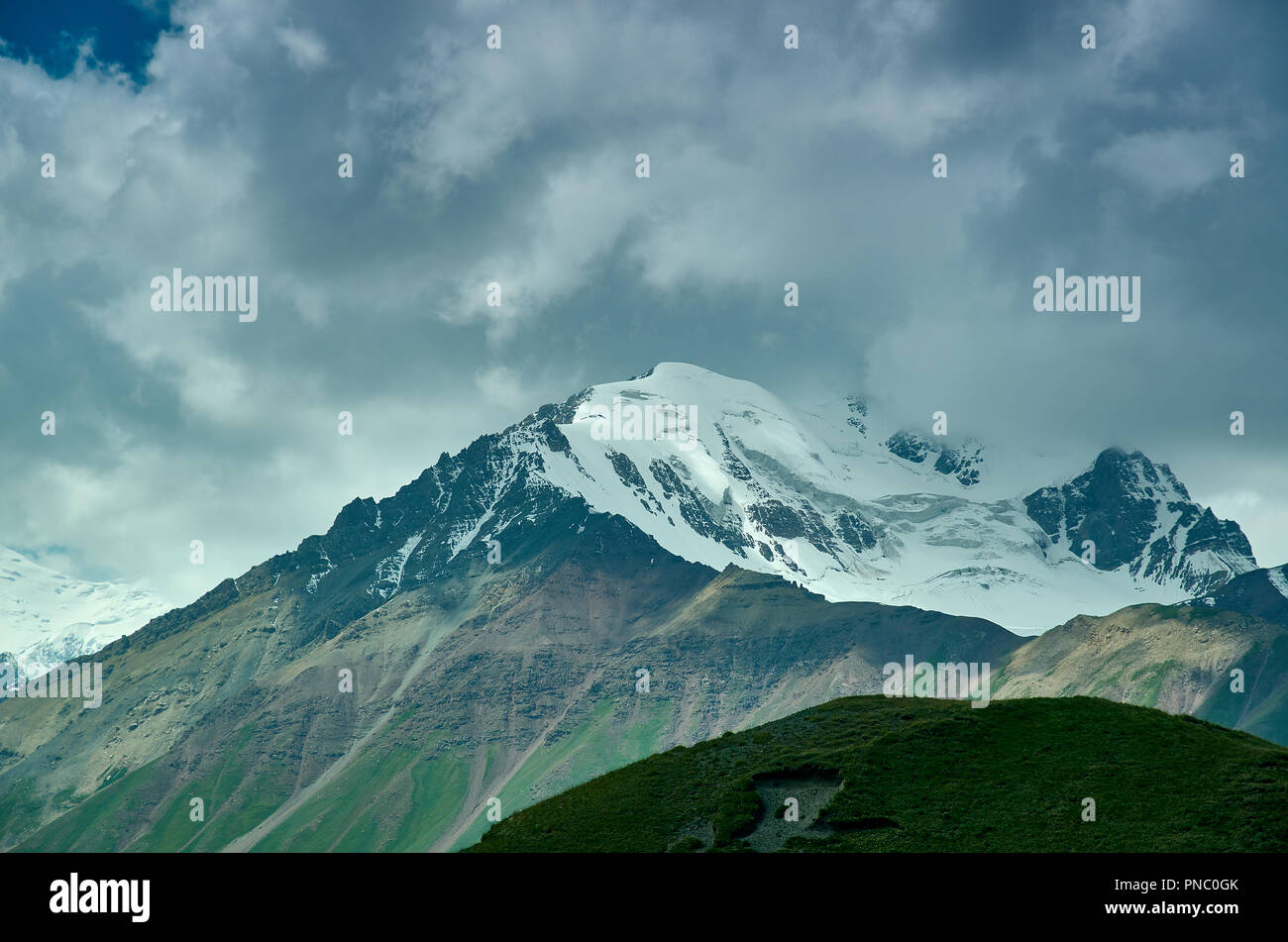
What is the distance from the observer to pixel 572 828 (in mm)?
106938

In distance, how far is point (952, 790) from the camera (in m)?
105

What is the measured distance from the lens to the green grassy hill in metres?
96.1

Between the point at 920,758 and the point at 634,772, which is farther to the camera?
the point at 634,772

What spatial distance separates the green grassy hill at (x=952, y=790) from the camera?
9606 cm
